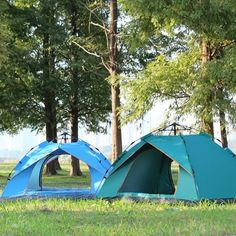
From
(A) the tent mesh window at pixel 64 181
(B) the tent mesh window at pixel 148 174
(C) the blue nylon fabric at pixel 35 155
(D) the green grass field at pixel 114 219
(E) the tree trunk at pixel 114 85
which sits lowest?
(D) the green grass field at pixel 114 219

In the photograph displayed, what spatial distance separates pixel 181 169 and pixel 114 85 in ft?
26.2

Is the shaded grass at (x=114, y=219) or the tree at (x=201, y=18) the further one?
the tree at (x=201, y=18)

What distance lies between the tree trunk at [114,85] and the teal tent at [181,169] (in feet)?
20.2

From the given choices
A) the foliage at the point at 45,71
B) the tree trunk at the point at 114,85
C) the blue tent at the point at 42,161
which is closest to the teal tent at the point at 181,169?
the blue tent at the point at 42,161

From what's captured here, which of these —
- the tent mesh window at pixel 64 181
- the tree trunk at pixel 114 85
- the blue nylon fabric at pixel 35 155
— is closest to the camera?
the blue nylon fabric at pixel 35 155

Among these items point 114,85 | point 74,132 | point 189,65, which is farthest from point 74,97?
point 189,65

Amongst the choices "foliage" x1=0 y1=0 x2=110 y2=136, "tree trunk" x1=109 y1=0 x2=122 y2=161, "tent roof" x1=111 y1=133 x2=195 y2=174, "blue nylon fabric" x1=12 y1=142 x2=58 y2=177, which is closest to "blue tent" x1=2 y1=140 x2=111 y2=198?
"blue nylon fabric" x1=12 y1=142 x2=58 y2=177

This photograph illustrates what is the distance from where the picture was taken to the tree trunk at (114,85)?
18.9 meters

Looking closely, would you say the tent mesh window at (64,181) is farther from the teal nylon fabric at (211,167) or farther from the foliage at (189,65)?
the teal nylon fabric at (211,167)

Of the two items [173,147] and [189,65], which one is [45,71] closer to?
[189,65]

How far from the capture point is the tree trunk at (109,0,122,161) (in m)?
18.9

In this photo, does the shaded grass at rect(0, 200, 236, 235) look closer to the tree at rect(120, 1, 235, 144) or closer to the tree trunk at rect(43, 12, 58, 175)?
the tree at rect(120, 1, 235, 144)

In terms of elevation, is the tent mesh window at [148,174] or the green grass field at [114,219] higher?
the tent mesh window at [148,174]

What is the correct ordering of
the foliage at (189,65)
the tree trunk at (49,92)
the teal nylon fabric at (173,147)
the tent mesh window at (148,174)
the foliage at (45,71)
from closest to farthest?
the teal nylon fabric at (173,147), the tent mesh window at (148,174), the foliage at (189,65), the foliage at (45,71), the tree trunk at (49,92)
